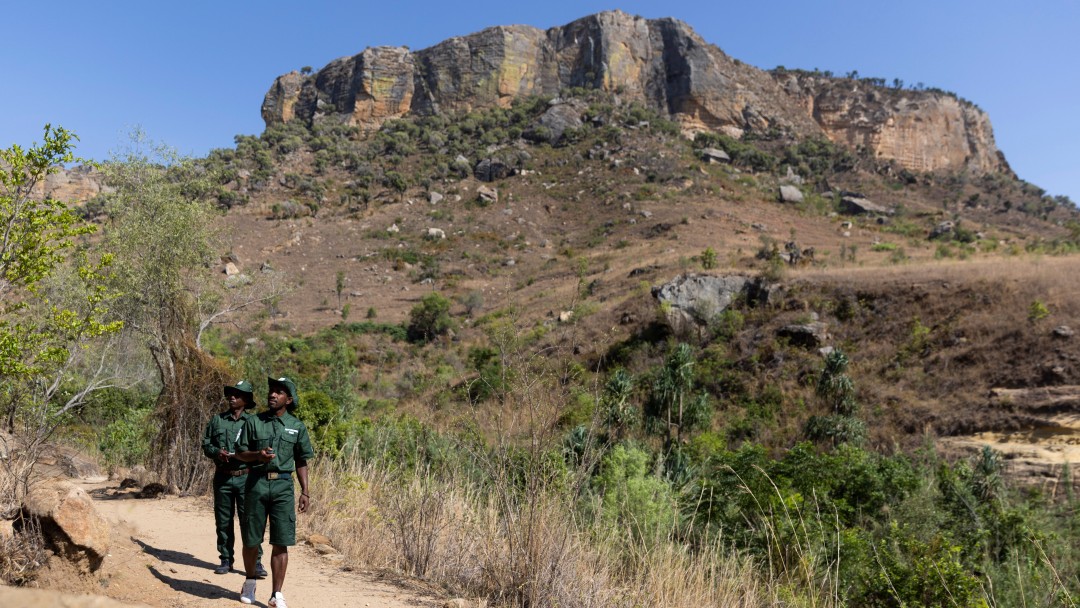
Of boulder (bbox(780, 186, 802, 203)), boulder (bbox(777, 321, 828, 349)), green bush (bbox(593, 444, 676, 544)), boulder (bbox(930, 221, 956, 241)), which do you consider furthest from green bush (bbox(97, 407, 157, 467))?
boulder (bbox(780, 186, 802, 203))

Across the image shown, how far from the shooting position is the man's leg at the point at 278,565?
3299 millimetres

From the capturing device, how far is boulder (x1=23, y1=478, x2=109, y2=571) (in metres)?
3.10

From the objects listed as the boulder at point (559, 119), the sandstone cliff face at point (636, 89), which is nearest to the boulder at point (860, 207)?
the sandstone cliff face at point (636, 89)

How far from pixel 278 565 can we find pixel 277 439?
660 mm

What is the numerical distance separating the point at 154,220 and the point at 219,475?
28.5 ft

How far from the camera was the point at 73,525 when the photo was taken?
3.12m

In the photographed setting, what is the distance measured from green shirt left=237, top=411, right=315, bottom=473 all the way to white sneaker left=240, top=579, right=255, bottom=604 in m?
0.58

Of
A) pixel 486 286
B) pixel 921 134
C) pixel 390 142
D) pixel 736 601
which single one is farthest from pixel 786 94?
pixel 736 601

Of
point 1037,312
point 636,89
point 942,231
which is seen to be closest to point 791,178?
point 942,231

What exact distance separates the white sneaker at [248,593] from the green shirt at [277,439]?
0.58 metres

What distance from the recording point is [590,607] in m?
3.00

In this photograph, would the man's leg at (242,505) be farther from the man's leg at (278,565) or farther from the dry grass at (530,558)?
the dry grass at (530,558)

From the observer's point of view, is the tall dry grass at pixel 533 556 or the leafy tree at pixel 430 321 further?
the leafy tree at pixel 430 321

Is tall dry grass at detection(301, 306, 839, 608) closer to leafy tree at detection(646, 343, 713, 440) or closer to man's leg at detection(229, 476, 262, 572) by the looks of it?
man's leg at detection(229, 476, 262, 572)
